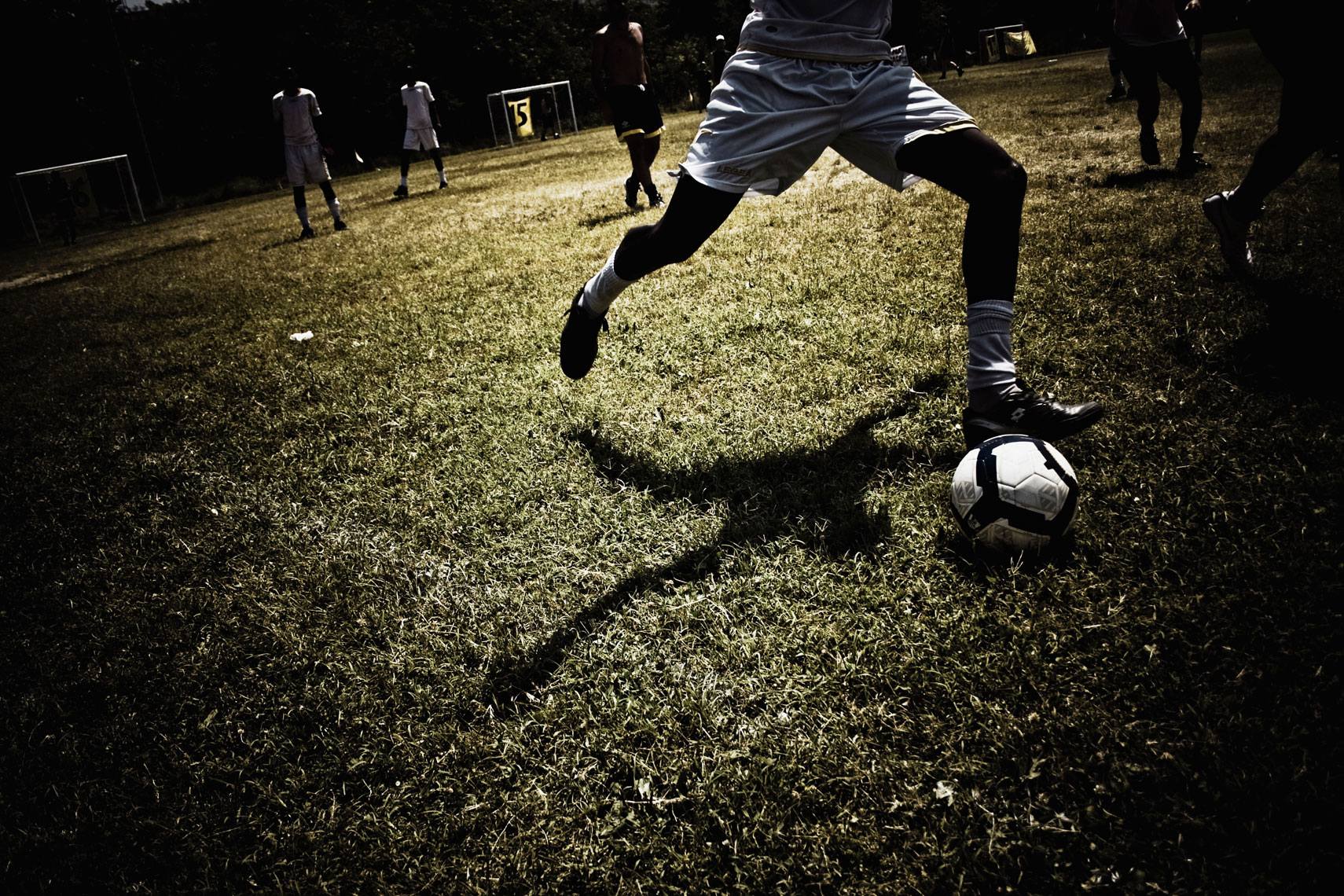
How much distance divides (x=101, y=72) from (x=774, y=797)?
42192 mm

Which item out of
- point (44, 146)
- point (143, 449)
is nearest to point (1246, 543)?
point (143, 449)

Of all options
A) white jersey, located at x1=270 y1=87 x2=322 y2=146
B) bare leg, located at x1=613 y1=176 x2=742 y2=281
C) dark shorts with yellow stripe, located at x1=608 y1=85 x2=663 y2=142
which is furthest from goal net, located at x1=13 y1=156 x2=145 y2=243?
bare leg, located at x1=613 y1=176 x2=742 y2=281

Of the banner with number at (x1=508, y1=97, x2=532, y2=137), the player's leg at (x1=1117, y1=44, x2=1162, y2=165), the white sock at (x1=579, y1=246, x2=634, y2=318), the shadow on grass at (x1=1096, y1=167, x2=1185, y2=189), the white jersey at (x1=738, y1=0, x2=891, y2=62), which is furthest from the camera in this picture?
the banner with number at (x1=508, y1=97, x2=532, y2=137)

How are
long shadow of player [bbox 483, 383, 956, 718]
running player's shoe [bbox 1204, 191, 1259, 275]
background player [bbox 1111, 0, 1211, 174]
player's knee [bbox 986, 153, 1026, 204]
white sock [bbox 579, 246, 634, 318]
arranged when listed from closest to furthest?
long shadow of player [bbox 483, 383, 956, 718] → player's knee [bbox 986, 153, 1026, 204] → white sock [bbox 579, 246, 634, 318] → running player's shoe [bbox 1204, 191, 1259, 275] → background player [bbox 1111, 0, 1211, 174]

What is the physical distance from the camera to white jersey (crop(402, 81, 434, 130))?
14.6 metres

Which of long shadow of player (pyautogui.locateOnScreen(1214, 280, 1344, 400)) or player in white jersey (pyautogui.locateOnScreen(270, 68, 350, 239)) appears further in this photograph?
player in white jersey (pyautogui.locateOnScreen(270, 68, 350, 239))

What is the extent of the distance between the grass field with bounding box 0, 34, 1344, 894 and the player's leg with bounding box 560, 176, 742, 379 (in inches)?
15.6

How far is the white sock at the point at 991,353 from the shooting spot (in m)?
2.46

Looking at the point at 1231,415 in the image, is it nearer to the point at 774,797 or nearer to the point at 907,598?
the point at 907,598

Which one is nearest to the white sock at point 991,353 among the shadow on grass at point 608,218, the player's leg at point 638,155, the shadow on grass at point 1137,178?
the shadow on grass at point 1137,178

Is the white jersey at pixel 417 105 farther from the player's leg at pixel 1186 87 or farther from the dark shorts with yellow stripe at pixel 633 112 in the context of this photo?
the player's leg at pixel 1186 87

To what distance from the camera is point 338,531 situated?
9.09 ft

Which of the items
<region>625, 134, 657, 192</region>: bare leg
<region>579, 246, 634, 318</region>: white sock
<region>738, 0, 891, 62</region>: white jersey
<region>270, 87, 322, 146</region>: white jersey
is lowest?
<region>579, 246, 634, 318</region>: white sock

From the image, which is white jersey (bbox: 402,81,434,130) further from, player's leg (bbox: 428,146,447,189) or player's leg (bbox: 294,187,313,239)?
player's leg (bbox: 294,187,313,239)
